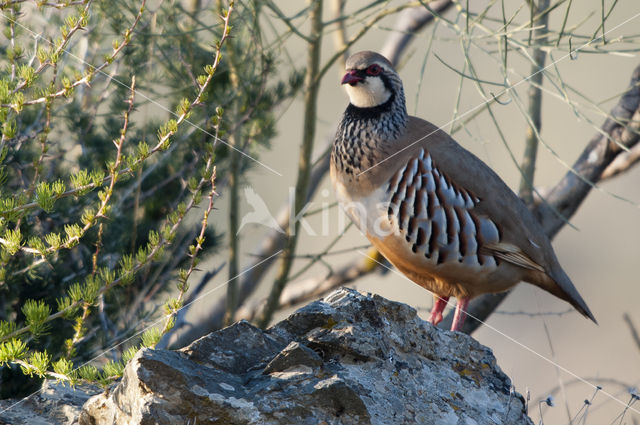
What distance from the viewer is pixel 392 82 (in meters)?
4.60

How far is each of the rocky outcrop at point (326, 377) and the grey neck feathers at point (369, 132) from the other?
1515 mm

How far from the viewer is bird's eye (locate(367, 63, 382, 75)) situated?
4.51 metres

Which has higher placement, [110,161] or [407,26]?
[407,26]

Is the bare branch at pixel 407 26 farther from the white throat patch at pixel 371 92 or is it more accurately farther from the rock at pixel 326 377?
the rock at pixel 326 377

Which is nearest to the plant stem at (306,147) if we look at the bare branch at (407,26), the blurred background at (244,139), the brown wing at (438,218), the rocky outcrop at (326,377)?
the blurred background at (244,139)

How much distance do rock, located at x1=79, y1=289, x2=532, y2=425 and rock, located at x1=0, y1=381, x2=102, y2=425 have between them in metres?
0.23

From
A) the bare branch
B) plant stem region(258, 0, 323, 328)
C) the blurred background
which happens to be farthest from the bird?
the bare branch

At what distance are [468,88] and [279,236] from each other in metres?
5.93

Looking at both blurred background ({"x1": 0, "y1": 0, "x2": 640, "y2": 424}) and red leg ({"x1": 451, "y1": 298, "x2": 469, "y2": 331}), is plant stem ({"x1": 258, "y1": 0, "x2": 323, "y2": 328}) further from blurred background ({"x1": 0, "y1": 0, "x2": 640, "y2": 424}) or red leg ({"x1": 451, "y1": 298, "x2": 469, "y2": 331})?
red leg ({"x1": 451, "y1": 298, "x2": 469, "y2": 331})

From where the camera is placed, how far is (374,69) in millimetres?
4523

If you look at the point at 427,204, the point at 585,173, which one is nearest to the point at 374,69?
the point at 427,204

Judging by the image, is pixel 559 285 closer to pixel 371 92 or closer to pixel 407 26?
pixel 371 92

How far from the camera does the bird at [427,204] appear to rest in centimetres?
419

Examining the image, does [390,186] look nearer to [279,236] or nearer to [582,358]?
[279,236]
